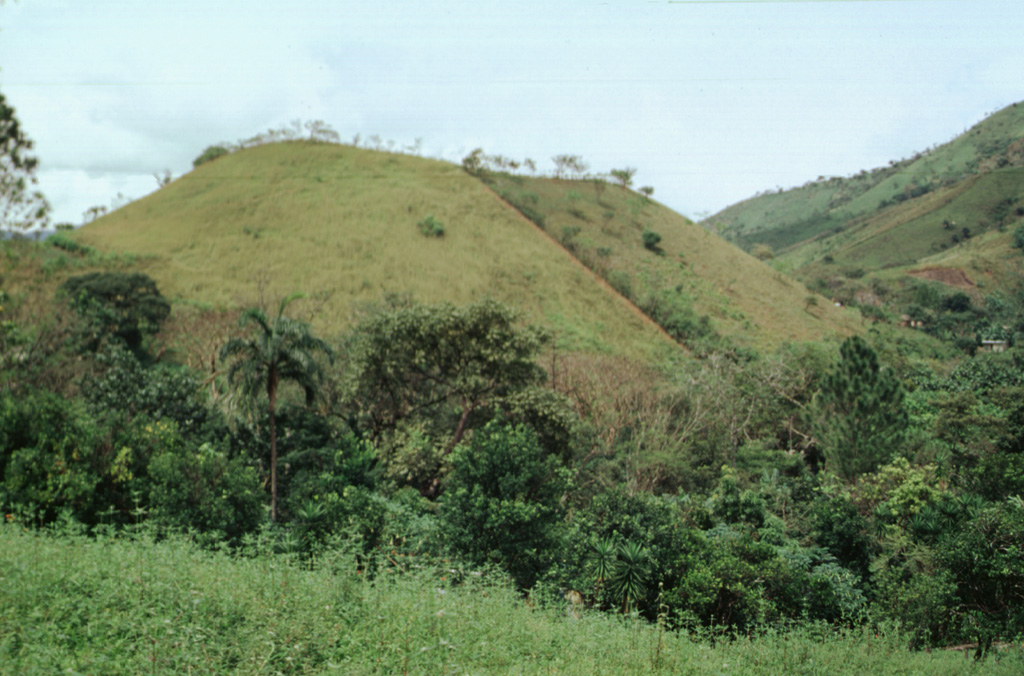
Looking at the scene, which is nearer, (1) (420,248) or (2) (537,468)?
(2) (537,468)

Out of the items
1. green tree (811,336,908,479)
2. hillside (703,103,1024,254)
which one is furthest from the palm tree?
hillside (703,103,1024,254)

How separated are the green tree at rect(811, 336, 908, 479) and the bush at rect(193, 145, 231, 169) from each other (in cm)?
5286

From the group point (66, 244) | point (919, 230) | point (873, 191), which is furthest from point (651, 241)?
point (873, 191)

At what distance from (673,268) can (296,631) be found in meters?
42.8

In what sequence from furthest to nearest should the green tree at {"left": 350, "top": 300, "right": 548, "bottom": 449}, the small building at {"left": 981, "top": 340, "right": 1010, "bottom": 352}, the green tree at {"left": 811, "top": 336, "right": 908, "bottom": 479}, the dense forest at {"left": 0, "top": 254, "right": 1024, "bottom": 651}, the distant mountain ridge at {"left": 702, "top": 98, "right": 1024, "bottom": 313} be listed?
the distant mountain ridge at {"left": 702, "top": 98, "right": 1024, "bottom": 313} < the small building at {"left": 981, "top": 340, "right": 1010, "bottom": 352} < the green tree at {"left": 350, "top": 300, "right": 548, "bottom": 449} < the green tree at {"left": 811, "top": 336, "right": 908, "bottom": 479} < the dense forest at {"left": 0, "top": 254, "right": 1024, "bottom": 651}

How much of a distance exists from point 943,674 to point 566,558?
5098 mm

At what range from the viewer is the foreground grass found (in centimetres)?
460

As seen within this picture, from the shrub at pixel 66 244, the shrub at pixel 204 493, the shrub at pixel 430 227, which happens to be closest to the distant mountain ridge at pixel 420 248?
the shrub at pixel 430 227

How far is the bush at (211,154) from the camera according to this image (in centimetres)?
5350

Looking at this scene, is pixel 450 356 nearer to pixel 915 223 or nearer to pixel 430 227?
pixel 430 227

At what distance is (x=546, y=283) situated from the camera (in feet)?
126

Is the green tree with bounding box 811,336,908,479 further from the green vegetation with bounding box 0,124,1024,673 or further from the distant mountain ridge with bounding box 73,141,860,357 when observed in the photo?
the distant mountain ridge with bounding box 73,141,860,357

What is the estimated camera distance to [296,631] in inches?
200

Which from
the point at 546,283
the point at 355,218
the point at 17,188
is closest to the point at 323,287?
the point at 355,218
